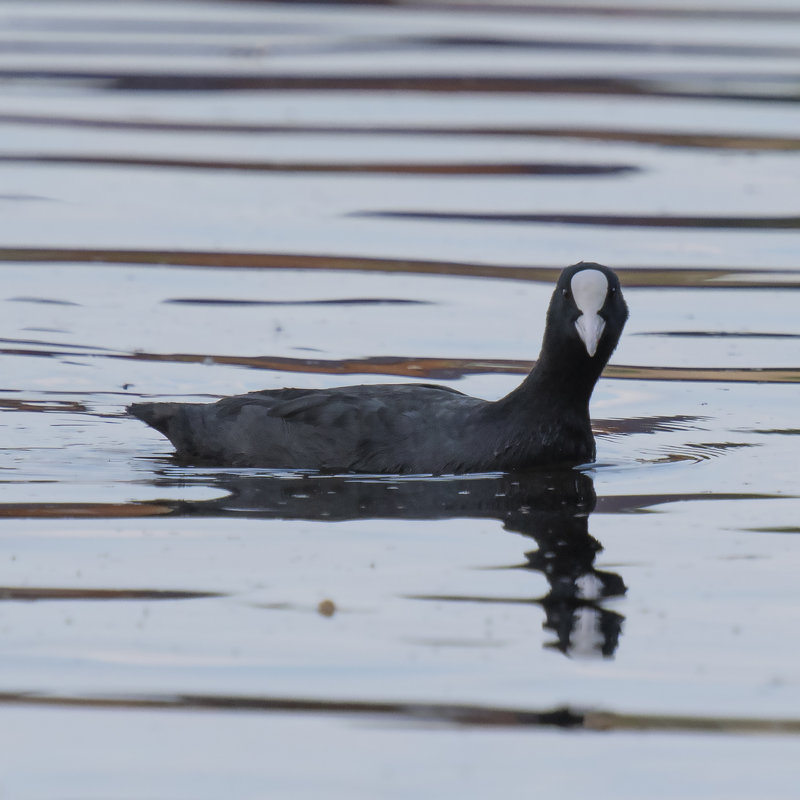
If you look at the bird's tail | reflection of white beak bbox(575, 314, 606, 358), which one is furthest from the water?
reflection of white beak bbox(575, 314, 606, 358)

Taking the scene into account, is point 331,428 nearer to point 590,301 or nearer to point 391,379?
point 590,301

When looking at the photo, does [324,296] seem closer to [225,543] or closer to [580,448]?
[580,448]

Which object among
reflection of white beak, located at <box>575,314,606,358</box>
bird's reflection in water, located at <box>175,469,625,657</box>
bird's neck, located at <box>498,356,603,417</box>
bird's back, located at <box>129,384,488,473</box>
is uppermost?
reflection of white beak, located at <box>575,314,606,358</box>

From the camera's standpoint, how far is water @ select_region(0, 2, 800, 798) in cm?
465

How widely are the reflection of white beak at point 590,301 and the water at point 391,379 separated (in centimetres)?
58

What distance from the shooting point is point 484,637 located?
5.25 metres

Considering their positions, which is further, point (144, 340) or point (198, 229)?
point (198, 229)

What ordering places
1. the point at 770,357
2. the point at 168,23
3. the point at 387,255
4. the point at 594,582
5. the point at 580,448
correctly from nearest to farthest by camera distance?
the point at 594,582, the point at 580,448, the point at 770,357, the point at 387,255, the point at 168,23

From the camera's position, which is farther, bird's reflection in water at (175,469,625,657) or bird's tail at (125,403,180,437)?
bird's tail at (125,403,180,437)

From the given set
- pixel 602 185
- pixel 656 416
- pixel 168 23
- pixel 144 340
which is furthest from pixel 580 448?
pixel 168 23

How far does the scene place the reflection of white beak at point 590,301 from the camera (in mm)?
7070

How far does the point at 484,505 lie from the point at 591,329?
0.78m

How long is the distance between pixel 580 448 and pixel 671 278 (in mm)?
4135

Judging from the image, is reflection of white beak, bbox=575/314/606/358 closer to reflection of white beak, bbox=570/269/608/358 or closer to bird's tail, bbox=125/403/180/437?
reflection of white beak, bbox=570/269/608/358
